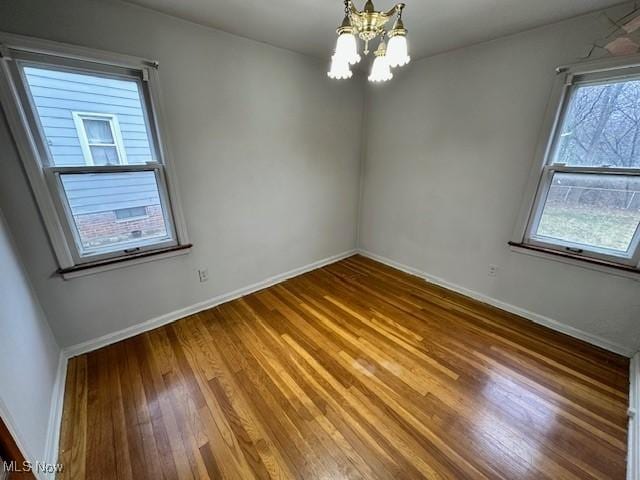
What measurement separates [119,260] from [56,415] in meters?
0.94

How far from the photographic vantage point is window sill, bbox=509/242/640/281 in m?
1.74

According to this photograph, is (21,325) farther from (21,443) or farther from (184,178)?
(184,178)

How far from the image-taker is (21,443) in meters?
0.98

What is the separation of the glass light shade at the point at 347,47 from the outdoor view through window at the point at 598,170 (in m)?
1.84

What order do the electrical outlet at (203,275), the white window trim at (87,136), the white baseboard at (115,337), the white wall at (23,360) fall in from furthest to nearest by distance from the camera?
1. the electrical outlet at (203,275)
2. the white window trim at (87,136)
3. the white baseboard at (115,337)
4. the white wall at (23,360)

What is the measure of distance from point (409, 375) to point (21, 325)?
2.22m

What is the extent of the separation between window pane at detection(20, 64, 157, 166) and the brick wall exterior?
0.37 meters

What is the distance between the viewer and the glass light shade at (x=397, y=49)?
1.07 meters

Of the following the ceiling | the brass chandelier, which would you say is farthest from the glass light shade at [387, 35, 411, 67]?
the ceiling

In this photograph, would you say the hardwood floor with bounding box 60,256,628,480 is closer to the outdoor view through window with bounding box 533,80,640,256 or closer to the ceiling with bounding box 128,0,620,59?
the outdoor view through window with bounding box 533,80,640,256

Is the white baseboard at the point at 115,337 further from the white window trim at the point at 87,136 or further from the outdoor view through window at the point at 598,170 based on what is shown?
the outdoor view through window at the point at 598,170

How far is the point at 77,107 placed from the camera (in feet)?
5.09

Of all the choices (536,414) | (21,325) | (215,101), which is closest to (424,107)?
(215,101)

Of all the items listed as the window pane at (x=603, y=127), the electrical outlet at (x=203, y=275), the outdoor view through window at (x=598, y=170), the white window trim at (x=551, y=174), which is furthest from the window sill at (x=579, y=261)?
the electrical outlet at (x=203, y=275)
